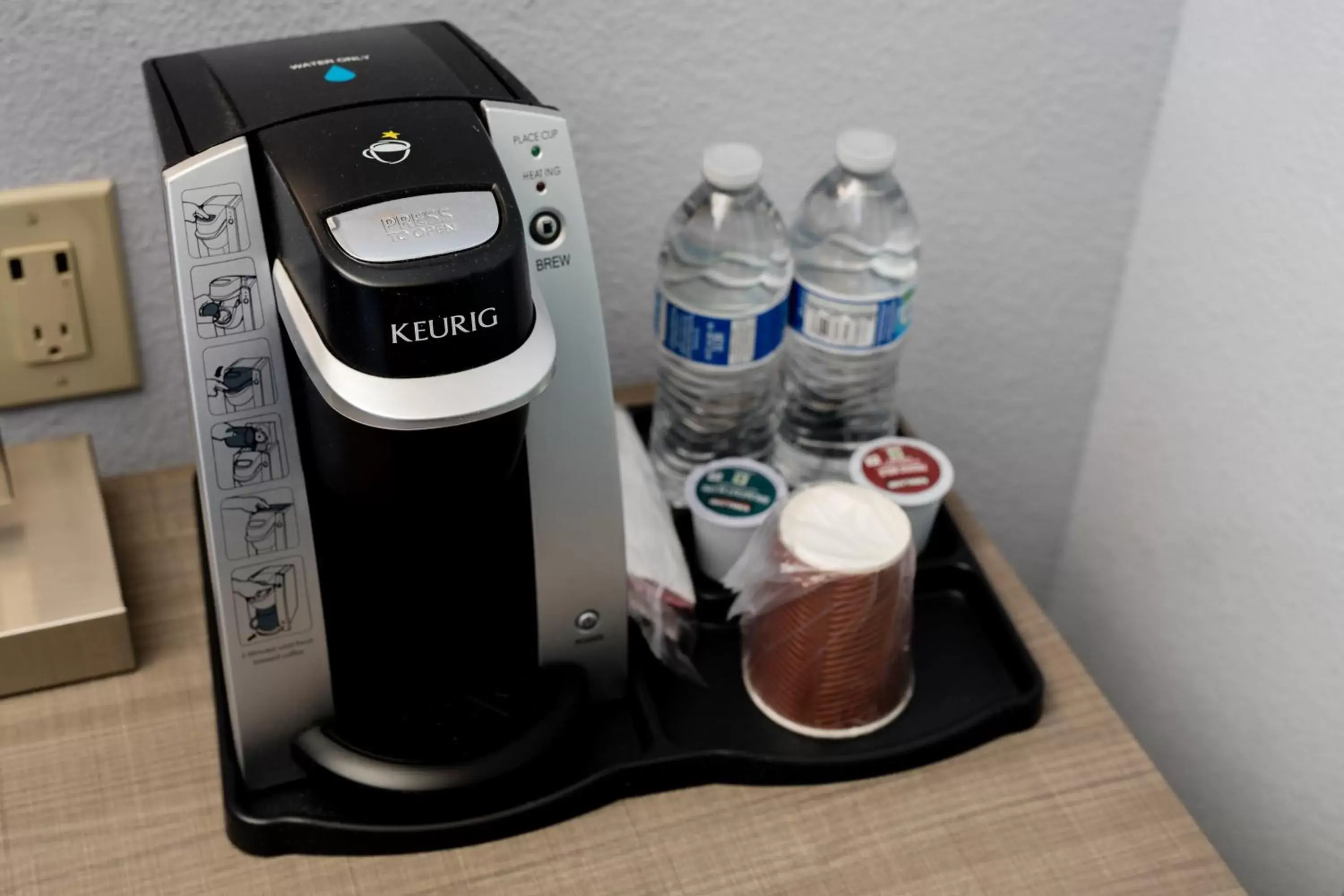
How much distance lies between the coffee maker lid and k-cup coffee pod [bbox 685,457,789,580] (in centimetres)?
30

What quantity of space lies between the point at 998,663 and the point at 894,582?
0.14m

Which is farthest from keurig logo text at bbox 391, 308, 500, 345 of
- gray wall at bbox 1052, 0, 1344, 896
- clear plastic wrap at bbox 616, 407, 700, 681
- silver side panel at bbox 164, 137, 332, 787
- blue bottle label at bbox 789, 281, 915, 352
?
gray wall at bbox 1052, 0, 1344, 896

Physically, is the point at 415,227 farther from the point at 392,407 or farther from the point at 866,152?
the point at 866,152

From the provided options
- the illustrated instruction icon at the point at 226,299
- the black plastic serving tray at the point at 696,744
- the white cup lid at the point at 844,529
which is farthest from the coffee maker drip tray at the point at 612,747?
the illustrated instruction icon at the point at 226,299

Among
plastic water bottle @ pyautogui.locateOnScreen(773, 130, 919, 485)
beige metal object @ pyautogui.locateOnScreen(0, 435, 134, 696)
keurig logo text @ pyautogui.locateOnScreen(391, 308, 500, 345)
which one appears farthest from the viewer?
plastic water bottle @ pyautogui.locateOnScreen(773, 130, 919, 485)

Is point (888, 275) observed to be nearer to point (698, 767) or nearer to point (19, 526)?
point (698, 767)

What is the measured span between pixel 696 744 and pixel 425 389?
12.1 inches

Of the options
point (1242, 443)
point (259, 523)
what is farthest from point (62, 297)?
point (1242, 443)

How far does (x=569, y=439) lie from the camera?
65 centimetres

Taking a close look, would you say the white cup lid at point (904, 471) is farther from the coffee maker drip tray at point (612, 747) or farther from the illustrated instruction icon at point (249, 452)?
the illustrated instruction icon at point (249, 452)

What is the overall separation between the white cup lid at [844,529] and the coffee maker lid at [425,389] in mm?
229

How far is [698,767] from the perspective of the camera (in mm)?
710

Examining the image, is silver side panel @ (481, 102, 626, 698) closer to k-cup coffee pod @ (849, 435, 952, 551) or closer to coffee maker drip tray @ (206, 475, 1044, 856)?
coffee maker drip tray @ (206, 475, 1044, 856)

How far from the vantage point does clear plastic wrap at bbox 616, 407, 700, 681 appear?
77cm
